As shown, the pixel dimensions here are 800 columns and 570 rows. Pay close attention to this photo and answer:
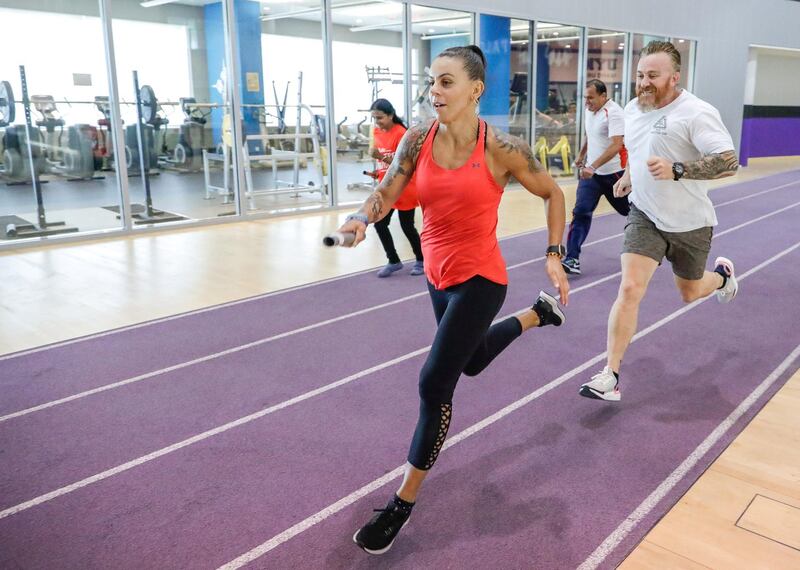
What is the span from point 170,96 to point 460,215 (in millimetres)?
6982

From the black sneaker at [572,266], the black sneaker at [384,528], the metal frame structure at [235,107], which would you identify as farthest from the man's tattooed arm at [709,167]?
the metal frame structure at [235,107]

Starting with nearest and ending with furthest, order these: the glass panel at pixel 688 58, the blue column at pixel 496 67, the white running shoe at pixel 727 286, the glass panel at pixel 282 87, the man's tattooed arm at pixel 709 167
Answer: the man's tattooed arm at pixel 709 167 < the white running shoe at pixel 727 286 < the glass panel at pixel 282 87 < the blue column at pixel 496 67 < the glass panel at pixel 688 58

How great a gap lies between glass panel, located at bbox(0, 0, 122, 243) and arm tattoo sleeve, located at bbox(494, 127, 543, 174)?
6.37 meters

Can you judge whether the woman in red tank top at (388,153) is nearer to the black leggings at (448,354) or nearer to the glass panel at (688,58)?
the black leggings at (448,354)

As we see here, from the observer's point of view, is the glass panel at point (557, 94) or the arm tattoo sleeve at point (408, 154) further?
the glass panel at point (557, 94)

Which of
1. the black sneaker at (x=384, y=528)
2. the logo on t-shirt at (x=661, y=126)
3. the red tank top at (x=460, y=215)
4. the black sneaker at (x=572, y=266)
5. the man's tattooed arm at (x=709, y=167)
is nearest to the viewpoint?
the black sneaker at (x=384, y=528)

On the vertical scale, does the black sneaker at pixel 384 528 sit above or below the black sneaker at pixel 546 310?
below

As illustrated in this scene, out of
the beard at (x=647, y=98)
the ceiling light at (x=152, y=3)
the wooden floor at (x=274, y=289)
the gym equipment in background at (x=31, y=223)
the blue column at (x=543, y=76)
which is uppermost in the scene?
the ceiling light at (x=152, y=3)

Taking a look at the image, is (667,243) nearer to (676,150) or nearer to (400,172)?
(676,150)

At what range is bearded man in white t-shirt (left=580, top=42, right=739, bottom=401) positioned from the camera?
3.07 meters

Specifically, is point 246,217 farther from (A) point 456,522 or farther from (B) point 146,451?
(A) point 456,522

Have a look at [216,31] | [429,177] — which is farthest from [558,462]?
[216,31]

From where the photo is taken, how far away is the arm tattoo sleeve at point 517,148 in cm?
232

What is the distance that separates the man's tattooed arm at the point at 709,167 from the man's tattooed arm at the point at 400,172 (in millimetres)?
1250
